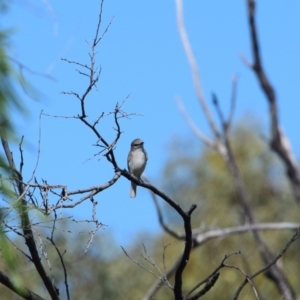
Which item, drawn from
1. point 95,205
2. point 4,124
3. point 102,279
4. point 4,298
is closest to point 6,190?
point 4,124

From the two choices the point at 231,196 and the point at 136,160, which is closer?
the point at 136,160

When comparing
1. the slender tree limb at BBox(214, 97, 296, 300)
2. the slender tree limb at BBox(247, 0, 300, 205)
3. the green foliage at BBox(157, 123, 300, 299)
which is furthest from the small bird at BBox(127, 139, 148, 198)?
the green foliage at BBox(157, 123, 300, 299)

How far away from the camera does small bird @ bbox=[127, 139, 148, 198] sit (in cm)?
689

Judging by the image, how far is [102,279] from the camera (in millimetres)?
19125

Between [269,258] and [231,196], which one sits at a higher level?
[231,196]

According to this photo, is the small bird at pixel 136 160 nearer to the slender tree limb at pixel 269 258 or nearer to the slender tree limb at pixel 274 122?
the slender tree limb at pixel 269 258

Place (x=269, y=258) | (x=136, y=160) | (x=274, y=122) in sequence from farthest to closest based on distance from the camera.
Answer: (x=274, y=122) → (x=269, y=258) → (x=136, y=160)

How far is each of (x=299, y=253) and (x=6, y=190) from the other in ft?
64.4

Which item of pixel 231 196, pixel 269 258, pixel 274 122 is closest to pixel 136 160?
pixel 269 258

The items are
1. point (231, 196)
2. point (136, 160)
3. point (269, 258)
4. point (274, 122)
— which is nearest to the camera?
point (136, 160)

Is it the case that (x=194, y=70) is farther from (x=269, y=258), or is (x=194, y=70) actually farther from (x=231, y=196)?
(x=231, y=196)

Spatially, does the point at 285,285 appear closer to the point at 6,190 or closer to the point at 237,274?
the point at 6,190

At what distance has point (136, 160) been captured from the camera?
275 inches

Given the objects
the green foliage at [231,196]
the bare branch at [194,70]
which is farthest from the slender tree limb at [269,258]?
the green foliage at [231,196]
